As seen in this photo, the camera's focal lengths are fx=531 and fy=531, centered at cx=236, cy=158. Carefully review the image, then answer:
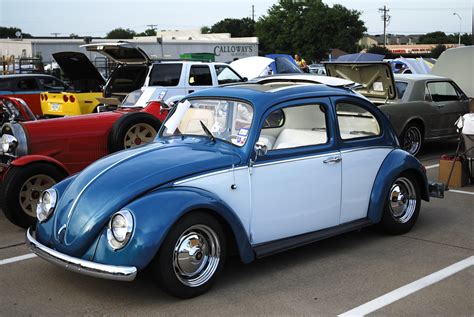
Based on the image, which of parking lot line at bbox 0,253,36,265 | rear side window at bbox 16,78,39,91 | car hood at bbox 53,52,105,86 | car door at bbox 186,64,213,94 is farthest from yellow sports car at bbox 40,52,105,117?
parking lot line at bbox 0,253,36,265

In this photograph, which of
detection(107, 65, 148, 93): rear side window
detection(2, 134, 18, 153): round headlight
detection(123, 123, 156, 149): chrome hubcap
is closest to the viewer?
detection(2, 134, 18, 153): round headlight

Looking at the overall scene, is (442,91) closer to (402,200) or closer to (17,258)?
(402,200)

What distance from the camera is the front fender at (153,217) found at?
12.4 feet

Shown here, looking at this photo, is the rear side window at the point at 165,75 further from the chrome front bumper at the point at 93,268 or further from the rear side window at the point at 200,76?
the chrome front bumper at the point at 93,268

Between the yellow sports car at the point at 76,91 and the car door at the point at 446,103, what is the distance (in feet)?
25.7

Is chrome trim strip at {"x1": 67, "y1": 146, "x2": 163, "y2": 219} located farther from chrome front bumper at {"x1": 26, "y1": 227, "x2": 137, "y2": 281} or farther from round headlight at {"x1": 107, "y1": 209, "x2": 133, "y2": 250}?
round headlight at {"x1": 107, "y1": 209, "x2": 133, "y2": 250}

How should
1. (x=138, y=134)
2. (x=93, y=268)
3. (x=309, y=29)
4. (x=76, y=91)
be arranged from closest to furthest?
(x=93, y=268) → (x=138, y=134) → (x=76, y=91) → (x=309, y=29)

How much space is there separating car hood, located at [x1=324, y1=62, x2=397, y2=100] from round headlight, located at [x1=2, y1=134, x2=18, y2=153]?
19.0ft

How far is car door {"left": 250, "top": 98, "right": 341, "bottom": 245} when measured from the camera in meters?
4.52

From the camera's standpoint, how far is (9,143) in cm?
668

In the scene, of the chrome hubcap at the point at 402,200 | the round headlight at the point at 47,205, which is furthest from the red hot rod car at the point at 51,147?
the chrome hubcap at the point at 402,200

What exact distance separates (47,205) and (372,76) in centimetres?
683

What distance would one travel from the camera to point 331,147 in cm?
505

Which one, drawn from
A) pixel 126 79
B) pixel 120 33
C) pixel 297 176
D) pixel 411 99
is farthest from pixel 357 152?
pixel 120 33
